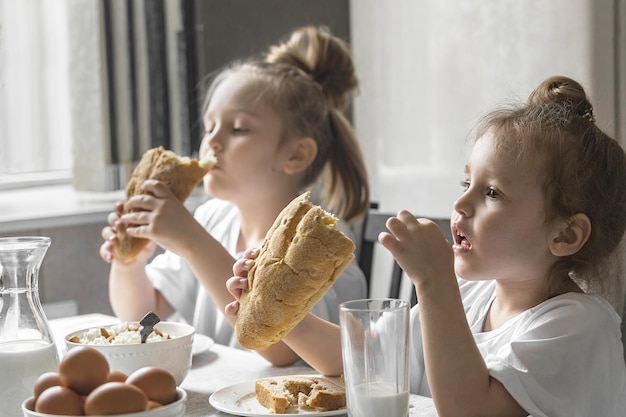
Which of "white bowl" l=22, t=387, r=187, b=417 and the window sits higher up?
the window

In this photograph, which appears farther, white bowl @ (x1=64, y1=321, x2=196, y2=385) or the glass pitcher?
white bowl @ (x1=64, y1=321, x2=196, y2=385)

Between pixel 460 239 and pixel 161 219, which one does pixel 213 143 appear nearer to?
pixel 161 219

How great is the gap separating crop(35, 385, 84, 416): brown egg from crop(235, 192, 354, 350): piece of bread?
302mm

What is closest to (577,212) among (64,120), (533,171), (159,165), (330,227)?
(533,171)

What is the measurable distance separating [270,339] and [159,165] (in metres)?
0.57

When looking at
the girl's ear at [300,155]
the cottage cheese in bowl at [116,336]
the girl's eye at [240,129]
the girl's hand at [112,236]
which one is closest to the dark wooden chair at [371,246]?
the girl's ear at [300,155]

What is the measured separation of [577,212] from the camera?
1196mm

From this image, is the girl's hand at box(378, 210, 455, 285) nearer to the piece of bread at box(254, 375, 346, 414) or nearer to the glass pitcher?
the piece of bread at box(254, 375, 346, 414)

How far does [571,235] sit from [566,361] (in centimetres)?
19

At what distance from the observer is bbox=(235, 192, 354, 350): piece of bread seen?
1.03 meters

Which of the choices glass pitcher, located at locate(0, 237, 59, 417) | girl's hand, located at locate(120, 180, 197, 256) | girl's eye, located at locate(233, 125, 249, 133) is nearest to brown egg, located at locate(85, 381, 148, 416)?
glass pitcher, located at locate(0, 237, 59, 417)

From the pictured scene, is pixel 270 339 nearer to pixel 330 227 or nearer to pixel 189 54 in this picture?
pixel 330 227

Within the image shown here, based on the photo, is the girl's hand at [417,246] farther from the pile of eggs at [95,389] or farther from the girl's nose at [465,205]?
the pile of eggs at [95,389]

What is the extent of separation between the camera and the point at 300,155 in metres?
1.88
